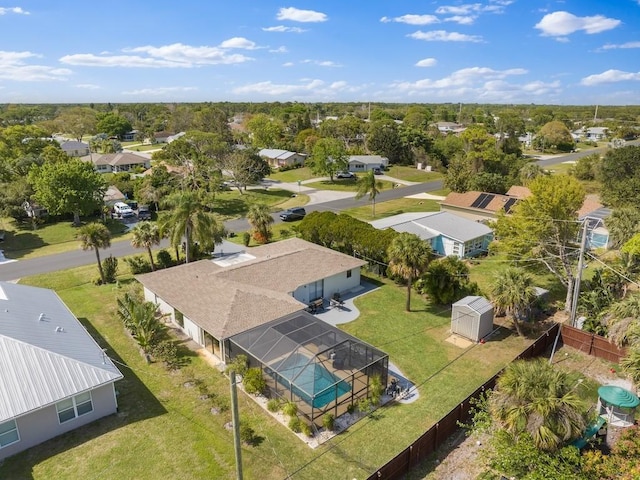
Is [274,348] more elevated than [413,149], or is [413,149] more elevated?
[413,149]

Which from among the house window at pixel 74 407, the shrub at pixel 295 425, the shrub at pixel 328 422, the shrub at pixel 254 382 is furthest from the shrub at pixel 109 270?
the shrub at pixel 328 422

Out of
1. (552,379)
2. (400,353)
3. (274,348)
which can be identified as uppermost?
(552,379)

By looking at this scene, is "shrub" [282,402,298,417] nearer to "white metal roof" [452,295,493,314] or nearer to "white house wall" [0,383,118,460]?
"white house wall" [0,383,118,460]

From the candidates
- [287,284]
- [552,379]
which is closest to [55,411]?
[287,284]

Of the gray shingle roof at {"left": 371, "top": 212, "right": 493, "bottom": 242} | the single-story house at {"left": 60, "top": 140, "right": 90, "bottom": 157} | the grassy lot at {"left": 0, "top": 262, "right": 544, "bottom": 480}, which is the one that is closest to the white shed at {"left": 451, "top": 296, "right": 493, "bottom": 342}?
the grassy lot at {"left": 0, "top": 262, "right": 544, "bottom": 480}

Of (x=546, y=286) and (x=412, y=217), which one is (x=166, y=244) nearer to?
(x=412, y=217)

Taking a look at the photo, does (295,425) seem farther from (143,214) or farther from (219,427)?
(143,214)
